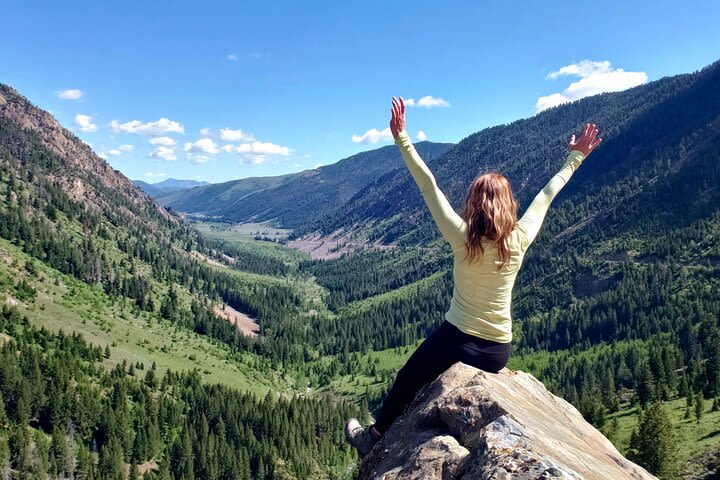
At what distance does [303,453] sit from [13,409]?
56273 mm

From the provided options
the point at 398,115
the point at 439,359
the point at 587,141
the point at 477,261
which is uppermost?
the point at 398,115

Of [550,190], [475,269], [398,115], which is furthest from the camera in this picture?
[550,190]

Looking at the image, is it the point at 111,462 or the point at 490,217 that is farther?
the point at 111,462

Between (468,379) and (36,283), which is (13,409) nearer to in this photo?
(36,283)

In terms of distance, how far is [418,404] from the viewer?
29.4 feet

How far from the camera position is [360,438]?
33.8 feet

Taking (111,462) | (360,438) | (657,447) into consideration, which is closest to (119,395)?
(111,462)

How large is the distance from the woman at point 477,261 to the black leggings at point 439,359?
0.02m

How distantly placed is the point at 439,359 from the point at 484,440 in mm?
2418

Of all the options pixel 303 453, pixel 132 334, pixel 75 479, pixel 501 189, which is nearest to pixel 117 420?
pixel 75 479

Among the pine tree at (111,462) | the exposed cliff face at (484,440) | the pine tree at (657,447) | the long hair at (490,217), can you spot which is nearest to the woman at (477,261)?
the long hair at (490,217)

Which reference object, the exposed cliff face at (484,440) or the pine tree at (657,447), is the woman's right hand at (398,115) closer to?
the exposed cliff face at (484,440)

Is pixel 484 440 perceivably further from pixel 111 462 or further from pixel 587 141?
pixel 111 462

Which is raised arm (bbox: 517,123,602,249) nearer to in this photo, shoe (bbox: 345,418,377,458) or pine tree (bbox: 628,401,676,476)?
shoe (bbox: 345,418,377,458)
